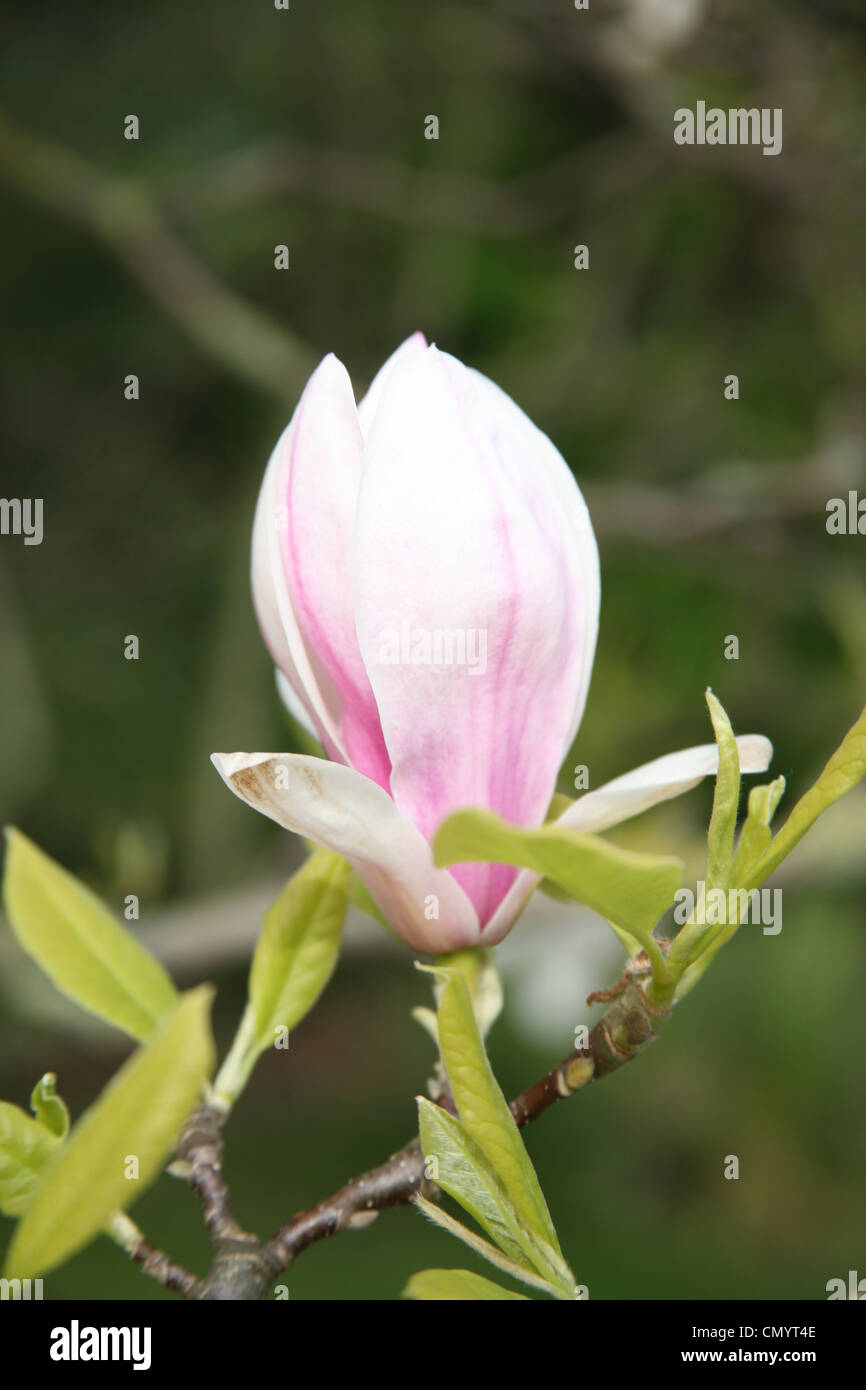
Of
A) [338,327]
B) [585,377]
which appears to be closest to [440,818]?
[585,377]

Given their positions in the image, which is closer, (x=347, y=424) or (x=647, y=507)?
(x=347, y=424)

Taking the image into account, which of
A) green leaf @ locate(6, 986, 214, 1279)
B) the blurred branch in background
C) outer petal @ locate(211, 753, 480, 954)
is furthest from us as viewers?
the blurred branch in background

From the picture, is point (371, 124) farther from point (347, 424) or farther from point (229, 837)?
point (347, 424)

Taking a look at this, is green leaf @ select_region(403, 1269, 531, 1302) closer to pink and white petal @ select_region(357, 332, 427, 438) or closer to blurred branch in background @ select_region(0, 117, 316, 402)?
pink and white petal @ select_region(357, 332, 427, 438)

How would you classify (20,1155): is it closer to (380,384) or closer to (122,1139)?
(122,1139)

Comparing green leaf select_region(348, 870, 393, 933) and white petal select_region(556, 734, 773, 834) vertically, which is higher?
white petal select_region(556, 734, 773, 834)

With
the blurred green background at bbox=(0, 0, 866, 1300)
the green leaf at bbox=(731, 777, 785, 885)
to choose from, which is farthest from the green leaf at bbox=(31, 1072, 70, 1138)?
the blurred green background at bbox=(0, 0, 866, 1300)
